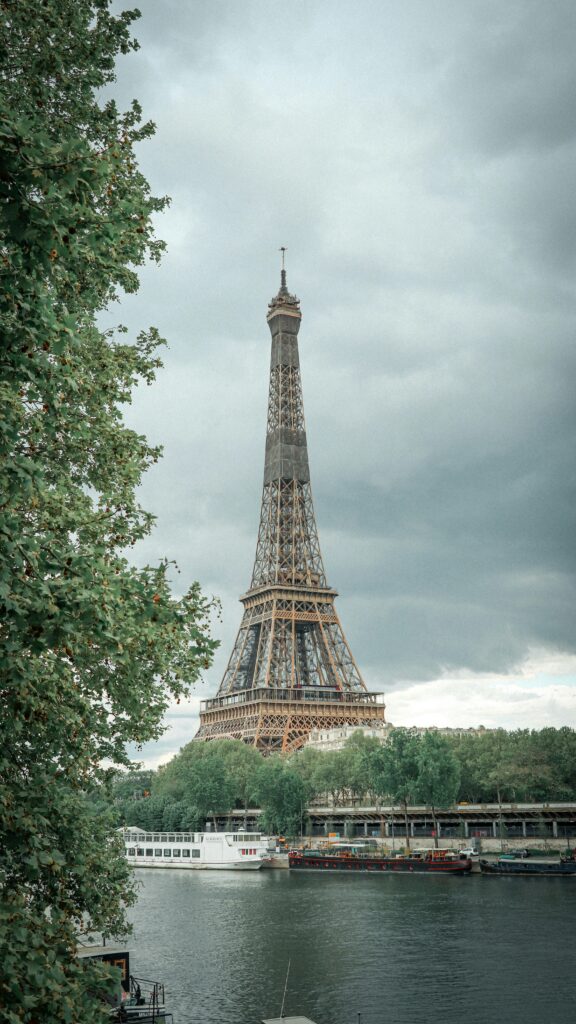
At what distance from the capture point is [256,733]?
5162 inches

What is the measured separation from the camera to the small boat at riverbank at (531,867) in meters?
74.1

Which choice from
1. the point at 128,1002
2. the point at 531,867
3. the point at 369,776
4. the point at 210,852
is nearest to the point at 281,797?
the point at 369,776

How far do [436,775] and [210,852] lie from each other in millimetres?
28826

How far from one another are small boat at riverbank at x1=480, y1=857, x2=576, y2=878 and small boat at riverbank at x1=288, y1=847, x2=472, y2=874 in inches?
93.6

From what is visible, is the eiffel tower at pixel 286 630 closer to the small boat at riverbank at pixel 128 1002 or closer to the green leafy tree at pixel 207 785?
the green leafy tree at pixel 207 785

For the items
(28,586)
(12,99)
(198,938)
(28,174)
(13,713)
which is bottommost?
(198,938)

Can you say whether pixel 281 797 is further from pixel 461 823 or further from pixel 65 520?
pixel 65 520

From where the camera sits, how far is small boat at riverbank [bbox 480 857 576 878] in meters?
74.1

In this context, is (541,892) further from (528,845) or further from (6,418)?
(6,418)

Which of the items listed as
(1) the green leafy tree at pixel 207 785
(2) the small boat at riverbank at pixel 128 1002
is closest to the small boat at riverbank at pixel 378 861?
(1) the green leafy tree at pixel 207 785

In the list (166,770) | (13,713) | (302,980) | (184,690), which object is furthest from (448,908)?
(166,770)

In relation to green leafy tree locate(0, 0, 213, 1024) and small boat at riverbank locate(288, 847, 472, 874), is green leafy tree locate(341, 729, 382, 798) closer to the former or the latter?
small boat at riverbank locate(288, 847, 472, 874)

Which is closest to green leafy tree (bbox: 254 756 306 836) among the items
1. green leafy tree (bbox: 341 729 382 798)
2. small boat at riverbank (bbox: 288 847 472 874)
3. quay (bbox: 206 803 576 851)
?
quay (bbox: 206 803 576 851)

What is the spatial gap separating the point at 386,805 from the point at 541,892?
48438mm
